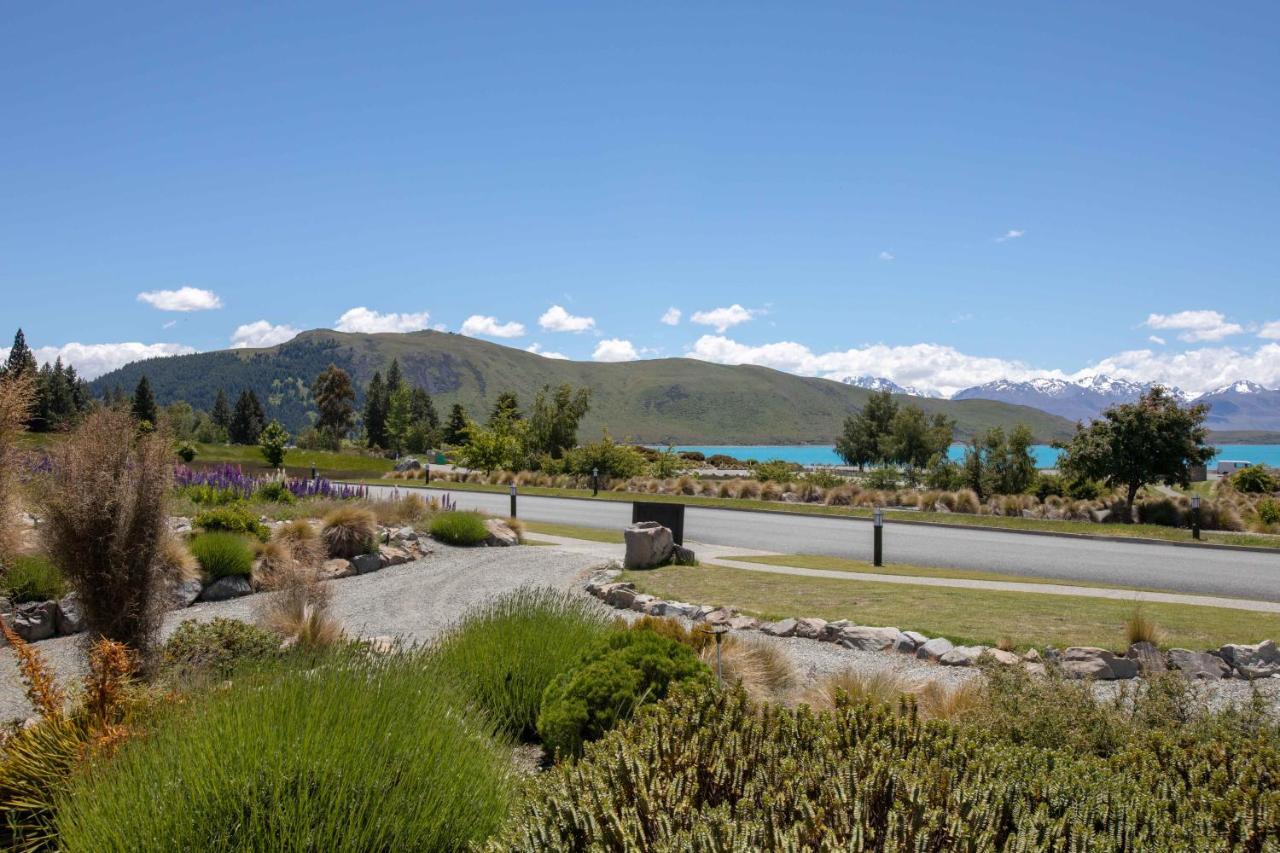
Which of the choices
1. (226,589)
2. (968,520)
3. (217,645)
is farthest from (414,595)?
(968,520)

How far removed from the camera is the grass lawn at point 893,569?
14.4 m

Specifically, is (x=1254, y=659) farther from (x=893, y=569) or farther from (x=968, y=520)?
(x=968, y=520)

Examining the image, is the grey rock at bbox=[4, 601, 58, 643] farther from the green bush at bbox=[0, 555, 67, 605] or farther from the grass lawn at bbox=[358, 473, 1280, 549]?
the grass lawn at bbox=[358, 473, 1280, 549]

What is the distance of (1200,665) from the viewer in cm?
830

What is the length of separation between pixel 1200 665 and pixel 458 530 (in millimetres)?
13699

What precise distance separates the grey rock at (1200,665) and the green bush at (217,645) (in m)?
8.32

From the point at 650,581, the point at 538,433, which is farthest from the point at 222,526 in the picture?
the point at 538,433

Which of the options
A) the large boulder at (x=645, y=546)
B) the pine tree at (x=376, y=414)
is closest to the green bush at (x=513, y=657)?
the large boulder at (x=645, y=546)

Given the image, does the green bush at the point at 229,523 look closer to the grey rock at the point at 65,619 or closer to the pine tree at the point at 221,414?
the grey rock at the point at 65,619

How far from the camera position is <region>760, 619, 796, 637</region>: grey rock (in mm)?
10406

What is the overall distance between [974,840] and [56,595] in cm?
1218

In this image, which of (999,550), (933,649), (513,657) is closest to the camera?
(513,657)

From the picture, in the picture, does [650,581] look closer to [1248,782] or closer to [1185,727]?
[1185,727]

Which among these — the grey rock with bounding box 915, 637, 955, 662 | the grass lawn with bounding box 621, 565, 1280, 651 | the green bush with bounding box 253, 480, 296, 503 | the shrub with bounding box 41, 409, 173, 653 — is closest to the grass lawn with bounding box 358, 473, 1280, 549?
the grass lawn with bounding box 621, 565, 1280, 651
